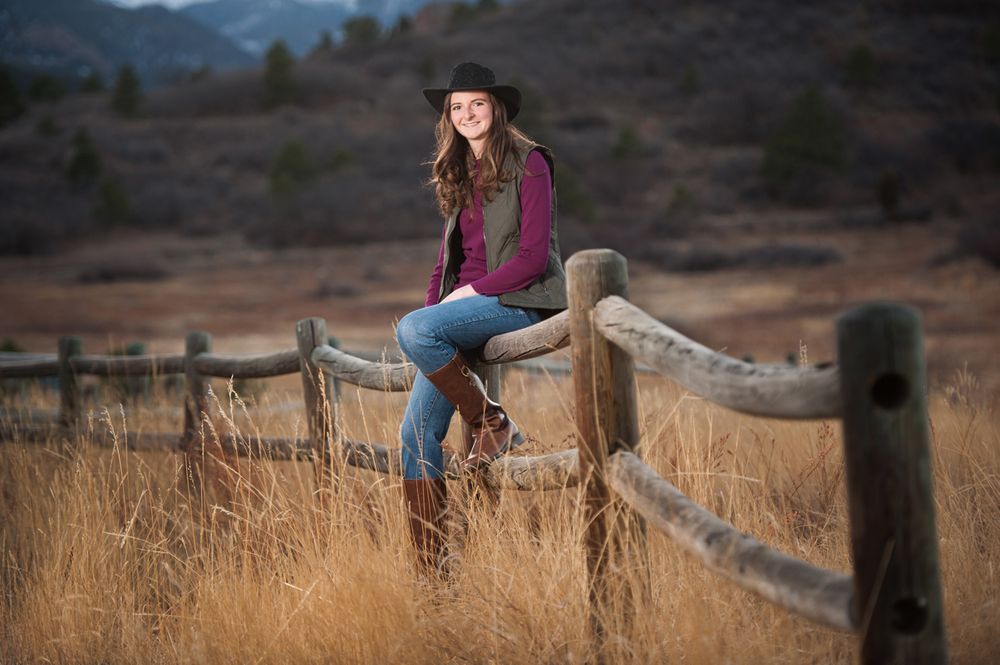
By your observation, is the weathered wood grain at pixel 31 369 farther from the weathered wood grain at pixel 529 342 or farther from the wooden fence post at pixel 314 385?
the weathered wood grain at pixel 529 342

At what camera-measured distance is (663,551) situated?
3.24m

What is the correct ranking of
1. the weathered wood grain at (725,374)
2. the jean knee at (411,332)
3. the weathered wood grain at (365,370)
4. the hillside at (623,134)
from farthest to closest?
the hillside at (623,134), the weathered wood grain at (365,370), the jean knee at (411,332), the weathered wood grain at (725,374)

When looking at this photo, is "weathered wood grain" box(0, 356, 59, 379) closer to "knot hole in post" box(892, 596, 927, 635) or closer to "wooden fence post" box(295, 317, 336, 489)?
"wooden fence post" box(295, 317, 336, 489)

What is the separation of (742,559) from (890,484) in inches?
16.1

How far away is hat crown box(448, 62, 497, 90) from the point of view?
3655mm

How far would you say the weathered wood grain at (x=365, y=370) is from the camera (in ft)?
13.1

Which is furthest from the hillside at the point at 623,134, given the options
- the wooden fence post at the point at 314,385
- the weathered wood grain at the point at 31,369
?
the wooden fence post at the point at 314,385

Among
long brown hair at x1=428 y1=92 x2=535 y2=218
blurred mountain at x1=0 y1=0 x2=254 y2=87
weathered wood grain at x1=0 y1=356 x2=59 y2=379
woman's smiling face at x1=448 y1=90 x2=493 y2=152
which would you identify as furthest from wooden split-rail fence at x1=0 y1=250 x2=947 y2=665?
blurred mountain at x1=0 y1=0 x2=254 y2=87

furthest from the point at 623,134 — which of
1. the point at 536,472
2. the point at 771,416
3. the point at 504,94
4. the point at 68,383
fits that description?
the point at 771,416

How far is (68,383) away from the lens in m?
6.85

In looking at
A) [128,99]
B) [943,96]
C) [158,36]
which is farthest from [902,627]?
[158,36]

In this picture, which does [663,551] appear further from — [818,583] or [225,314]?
[225,314]

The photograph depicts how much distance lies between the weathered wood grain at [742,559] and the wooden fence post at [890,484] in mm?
76

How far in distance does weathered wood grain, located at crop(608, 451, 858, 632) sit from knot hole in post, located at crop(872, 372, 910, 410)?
358mm
